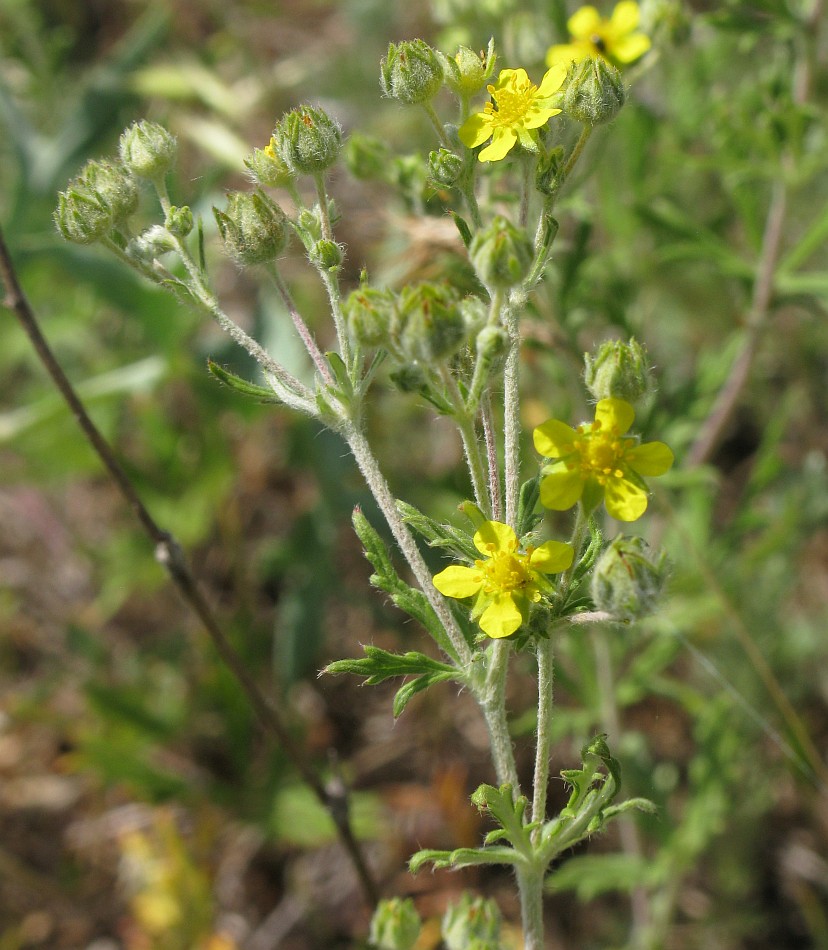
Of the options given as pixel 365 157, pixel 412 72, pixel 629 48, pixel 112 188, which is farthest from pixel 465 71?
pixel 629 48

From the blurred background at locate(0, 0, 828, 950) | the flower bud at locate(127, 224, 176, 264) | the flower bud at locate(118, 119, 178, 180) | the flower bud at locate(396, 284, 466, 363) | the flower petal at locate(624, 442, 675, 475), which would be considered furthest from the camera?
the blurred background at locate(0, 0, 828, 950)

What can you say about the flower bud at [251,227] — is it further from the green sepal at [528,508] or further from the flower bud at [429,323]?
the green sepal at [528,508]

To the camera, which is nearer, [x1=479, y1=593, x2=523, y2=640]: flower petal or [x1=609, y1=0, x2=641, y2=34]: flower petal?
[x1=479, y1=593, x2=523, y2=640]: flower petal

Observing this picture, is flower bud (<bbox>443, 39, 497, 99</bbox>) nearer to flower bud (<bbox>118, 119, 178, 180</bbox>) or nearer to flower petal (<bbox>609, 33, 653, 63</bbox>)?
flower bud (<bbox>118, 119, 178, 180</bbox>)

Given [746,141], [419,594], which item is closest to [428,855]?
[419,594]

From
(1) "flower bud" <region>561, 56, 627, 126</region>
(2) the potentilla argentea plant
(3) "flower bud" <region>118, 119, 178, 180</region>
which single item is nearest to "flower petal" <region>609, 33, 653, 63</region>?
(2) the potentilla argentea plant

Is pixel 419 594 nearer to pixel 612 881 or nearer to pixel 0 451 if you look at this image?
pixel 612 881

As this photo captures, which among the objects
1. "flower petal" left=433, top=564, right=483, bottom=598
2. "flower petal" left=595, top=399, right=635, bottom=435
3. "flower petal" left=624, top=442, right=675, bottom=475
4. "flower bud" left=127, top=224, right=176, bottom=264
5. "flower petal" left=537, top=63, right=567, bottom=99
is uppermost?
"flower bud" left=127, top=224, right=176, bottom=264
